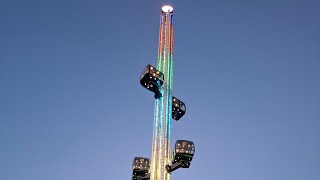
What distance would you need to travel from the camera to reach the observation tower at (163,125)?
46.0 m

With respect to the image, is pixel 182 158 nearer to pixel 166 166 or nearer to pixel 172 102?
pixel 166 166

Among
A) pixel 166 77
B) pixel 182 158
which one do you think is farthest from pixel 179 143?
pixel 166 77

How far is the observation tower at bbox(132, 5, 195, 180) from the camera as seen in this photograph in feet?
151

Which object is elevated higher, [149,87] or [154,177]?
[149,87]

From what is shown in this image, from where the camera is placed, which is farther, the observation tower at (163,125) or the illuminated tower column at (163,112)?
the illuminated tower column at (163,112)

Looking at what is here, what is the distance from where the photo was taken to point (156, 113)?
48.8 m

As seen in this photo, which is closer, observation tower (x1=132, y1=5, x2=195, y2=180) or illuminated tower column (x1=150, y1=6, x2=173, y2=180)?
observation tower (x1=132, y1=5, x2=195, y2=180)

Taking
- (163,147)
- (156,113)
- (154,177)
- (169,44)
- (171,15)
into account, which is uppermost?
(171,15)

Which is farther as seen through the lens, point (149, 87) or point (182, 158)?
point (149, 87)

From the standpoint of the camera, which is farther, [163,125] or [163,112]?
[163,112]

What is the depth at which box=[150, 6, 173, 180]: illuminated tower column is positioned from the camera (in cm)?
4644

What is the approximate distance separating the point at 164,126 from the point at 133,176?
6.58 meters

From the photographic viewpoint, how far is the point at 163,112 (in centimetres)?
4859

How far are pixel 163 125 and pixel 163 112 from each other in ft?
4.91
